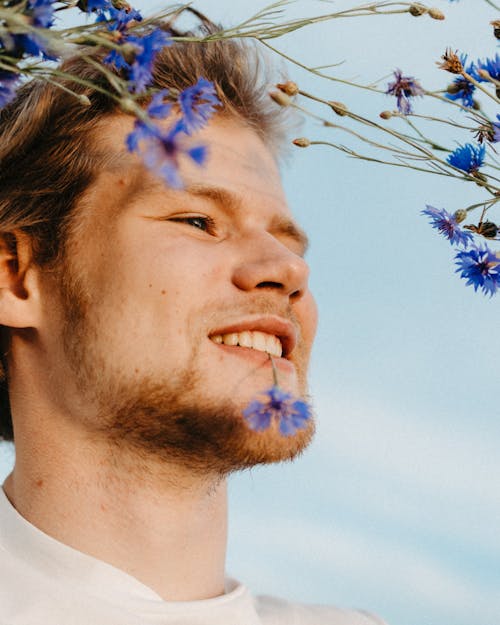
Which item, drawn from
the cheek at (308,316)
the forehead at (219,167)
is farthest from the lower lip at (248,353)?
the forehead at (219,167)

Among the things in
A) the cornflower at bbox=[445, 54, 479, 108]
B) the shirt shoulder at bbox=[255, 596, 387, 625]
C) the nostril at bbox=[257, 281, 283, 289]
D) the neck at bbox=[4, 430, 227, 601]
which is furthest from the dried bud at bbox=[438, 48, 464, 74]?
the shirt shoulder at bbox=[255, 596, 387, 625]

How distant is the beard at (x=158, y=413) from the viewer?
208 centimetres

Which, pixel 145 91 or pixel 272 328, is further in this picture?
pixel 272 328

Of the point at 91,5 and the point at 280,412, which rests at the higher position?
the point at 91,5

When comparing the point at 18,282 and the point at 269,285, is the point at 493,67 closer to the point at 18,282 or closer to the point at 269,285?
the point at 269,285

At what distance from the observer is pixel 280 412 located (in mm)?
1385

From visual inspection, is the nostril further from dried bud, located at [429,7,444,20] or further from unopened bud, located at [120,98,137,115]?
unopened bud, located at [120,98,137,115]

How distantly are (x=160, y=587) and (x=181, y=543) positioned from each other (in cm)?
12

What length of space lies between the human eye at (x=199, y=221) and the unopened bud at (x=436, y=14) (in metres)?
0.85

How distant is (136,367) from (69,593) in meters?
0.59

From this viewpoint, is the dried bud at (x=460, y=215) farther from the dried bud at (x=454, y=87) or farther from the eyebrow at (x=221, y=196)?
the eyebrow at (x=221, y=196)

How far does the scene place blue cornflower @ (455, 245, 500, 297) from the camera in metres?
1.64

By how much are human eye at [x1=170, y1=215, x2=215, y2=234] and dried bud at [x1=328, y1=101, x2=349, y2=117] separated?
70 cm

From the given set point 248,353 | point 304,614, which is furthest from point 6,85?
point 304,614
